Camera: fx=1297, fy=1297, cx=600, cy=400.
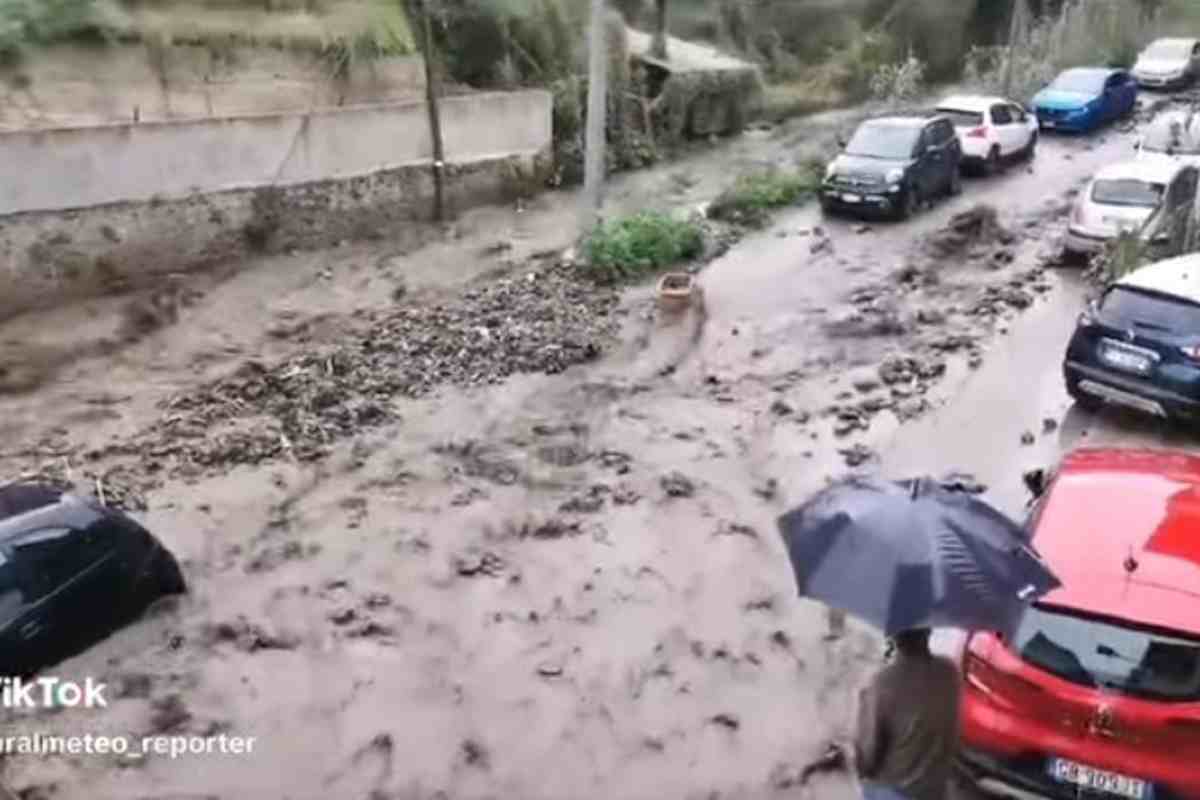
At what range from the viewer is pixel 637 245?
1812 centimetres

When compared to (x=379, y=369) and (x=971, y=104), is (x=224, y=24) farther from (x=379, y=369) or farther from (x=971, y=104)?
(x=971, y=104)

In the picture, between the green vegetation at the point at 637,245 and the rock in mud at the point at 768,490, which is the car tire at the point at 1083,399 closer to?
the rock in mud at the point at 768,490

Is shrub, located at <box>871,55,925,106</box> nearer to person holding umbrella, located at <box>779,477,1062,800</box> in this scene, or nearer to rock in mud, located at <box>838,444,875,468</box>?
rock in mud, located at <box>838,444,875,468</box>

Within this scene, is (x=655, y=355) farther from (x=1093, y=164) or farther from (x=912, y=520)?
(x=1093, y=164)

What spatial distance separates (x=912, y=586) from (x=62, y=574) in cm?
533

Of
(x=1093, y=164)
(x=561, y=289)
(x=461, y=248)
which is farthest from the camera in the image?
(x=1093, y=164)

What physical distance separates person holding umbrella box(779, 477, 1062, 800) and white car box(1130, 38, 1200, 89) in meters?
35.5

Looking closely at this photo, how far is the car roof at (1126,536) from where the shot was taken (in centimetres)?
582

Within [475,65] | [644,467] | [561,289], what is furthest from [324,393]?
[475,65]

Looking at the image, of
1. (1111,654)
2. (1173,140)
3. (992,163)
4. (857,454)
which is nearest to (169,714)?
(1111,654)

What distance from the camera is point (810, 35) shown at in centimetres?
3544

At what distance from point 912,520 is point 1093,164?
2367 cm

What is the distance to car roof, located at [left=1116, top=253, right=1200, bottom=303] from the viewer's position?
11.1 m

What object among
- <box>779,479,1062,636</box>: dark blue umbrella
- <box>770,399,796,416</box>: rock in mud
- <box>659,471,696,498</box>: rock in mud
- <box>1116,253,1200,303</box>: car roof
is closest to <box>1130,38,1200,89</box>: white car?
<box>1116,253,1200,303</box>: car roof
